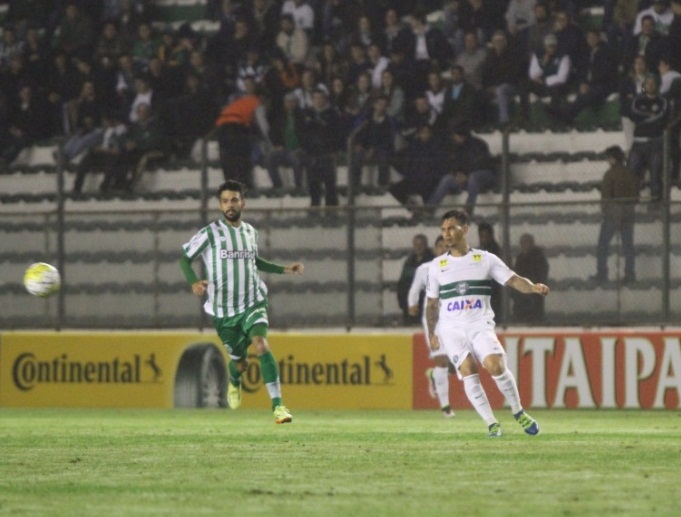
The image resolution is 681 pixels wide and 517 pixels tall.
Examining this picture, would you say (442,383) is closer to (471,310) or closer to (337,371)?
(337,371)

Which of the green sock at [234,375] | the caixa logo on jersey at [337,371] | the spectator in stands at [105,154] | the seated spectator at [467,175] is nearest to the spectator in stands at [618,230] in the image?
the seated spectator at [467,175]

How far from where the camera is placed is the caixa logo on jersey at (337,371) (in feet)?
69.9

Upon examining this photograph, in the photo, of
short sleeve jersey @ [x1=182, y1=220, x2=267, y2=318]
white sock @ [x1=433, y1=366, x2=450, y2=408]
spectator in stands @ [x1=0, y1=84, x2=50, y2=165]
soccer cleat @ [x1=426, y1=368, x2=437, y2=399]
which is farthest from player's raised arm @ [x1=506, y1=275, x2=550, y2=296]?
spectator in stands @ [x1=0, y1=84, x2=50, y2=165]

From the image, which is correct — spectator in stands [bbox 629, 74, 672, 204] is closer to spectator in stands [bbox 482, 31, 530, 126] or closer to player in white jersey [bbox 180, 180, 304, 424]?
spectator in stands [bbox 482, 31, 530, 126]

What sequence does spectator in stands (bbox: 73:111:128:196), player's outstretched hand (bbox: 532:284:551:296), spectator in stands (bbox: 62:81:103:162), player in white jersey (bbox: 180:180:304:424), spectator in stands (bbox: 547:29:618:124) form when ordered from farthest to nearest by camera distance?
spectator in stands (bbox: 62:81:103:162), spectator in stands (bbox: 73:111:128:196), spectator in stands (bbox: 547:29:618:124), player in white jersey (bbox: 180:180:304:424), player's outstretched hand (bbox: 532:284:551:296)

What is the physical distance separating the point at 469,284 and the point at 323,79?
36.2 feet

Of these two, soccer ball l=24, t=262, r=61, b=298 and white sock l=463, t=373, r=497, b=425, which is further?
soccer ball l=24, t=262, r=61, b=298

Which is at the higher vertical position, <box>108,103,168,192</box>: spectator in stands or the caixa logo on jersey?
<box>108,103,168,192</box>: spectator in stands

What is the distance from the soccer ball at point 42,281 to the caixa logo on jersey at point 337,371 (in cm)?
480

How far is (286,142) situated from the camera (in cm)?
2247

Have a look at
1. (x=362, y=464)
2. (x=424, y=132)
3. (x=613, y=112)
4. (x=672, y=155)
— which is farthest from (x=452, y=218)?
(x=613, y=112)

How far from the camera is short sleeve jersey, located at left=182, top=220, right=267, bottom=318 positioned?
15602 mm

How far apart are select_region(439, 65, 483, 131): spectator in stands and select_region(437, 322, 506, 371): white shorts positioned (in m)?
8.92

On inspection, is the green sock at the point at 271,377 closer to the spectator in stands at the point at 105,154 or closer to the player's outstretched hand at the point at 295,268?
the player's outstretched hand at the point at 295,268
